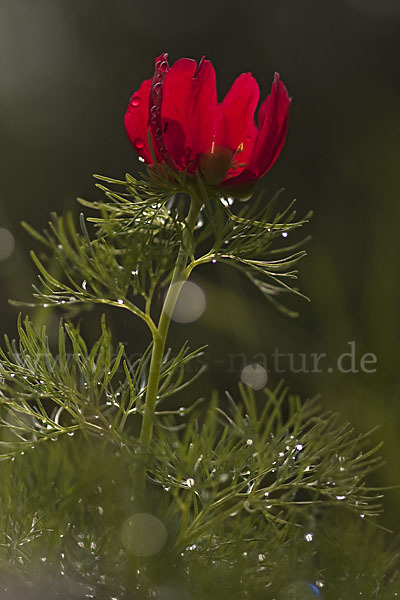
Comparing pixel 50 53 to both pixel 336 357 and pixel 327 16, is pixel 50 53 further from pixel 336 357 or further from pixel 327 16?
pixel 336 357

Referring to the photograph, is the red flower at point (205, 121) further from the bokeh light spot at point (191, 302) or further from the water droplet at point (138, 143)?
the bokeh light spot at point (191, 302)

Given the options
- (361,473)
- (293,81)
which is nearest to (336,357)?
(361,473)

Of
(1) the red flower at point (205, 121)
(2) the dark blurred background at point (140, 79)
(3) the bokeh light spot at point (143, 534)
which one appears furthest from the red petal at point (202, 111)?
(2) the dark blurred background at point (140, 79)

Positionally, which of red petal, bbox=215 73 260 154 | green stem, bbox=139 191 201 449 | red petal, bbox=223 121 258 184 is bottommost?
green stem, bbox=139 191 201 449

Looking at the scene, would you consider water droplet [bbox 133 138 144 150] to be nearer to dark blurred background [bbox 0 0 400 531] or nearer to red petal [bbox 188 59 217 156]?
red petal [bbox 188 59 217 156]

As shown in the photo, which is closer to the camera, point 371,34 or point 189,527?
point 189,527

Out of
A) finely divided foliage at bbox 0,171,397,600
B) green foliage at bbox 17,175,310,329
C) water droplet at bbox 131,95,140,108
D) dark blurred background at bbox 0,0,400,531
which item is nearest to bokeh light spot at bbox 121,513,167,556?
finely divided foliage at bbox 0,171,397,600
